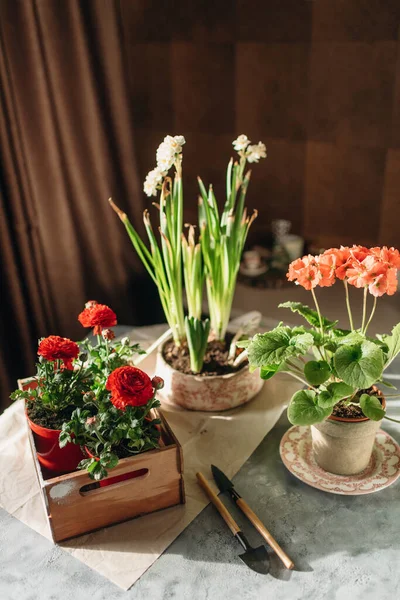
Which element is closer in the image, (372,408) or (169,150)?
(372,408)

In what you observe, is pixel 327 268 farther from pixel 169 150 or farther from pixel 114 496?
pixel 114 496

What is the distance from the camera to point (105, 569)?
3.45ft

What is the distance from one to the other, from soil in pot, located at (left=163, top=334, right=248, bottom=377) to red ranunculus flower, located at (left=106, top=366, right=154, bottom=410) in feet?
1.25

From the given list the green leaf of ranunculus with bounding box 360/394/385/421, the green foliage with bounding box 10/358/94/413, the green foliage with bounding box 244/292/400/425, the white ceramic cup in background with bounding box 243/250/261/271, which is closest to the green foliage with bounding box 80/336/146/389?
the green foliage with bounding box 10/358/94/413

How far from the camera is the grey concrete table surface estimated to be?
39.8 inches

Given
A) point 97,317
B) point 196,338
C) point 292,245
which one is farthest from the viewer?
point 292,245

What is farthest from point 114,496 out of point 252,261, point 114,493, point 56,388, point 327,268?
point 252,261

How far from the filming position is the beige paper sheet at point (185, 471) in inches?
42.5

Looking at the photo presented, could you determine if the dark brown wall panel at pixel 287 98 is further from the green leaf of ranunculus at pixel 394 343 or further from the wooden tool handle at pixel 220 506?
the wooden tool handle at pixel 220 506

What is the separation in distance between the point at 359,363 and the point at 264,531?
0.35 m

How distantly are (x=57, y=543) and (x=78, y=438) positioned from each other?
19 centimetres

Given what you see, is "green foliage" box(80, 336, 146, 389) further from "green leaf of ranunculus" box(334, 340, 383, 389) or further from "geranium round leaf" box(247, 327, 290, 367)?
"green leaf of ranunculus" box(334, 340, 383, 389)

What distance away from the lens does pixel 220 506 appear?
1154 mm

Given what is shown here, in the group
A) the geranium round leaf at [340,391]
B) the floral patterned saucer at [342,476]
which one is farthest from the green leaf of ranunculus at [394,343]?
the floral patterned saucer at [342,476]
